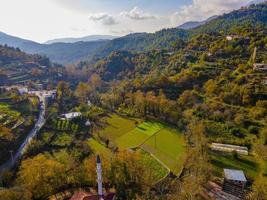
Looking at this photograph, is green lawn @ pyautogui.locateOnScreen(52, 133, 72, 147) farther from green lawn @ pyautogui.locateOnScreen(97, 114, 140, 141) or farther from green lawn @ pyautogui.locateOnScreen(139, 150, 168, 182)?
green lawn @ pyautogui.locateOnScreen(139, 150, 168, 182)

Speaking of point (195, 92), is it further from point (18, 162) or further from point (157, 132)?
point (18, 162)

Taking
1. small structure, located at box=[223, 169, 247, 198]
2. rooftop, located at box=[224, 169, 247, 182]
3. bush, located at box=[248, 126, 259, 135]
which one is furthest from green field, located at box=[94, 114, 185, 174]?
bush, located at box=[248, 126, 259, 135]

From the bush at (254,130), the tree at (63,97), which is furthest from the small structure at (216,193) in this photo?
the tree at (63,97)

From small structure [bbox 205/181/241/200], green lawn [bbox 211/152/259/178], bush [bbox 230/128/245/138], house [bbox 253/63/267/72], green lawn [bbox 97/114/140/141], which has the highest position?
house [bbox 253/63/267/72]

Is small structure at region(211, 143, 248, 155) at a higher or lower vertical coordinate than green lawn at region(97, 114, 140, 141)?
higher

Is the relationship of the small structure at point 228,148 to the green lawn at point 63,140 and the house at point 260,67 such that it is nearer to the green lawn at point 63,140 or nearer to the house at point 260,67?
the green lawn at point 63,140

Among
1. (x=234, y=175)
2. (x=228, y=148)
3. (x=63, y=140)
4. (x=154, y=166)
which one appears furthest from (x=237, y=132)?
(x=63, y=140)
